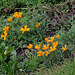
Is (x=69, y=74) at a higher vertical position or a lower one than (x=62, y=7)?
lower

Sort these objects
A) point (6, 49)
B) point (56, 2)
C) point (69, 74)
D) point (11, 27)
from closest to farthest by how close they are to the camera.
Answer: point (69, 74) → point (6, 49) → point (11, 27) → point (56, 2)

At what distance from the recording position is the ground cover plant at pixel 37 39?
9.66 ft

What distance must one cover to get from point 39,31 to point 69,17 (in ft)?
2.86

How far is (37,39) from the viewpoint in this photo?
11.8 ft

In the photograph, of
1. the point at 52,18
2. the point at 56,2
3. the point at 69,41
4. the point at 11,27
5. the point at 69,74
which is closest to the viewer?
the point at 69,74

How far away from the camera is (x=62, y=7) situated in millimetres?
4168

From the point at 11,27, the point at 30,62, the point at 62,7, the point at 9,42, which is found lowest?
the point at 30,62

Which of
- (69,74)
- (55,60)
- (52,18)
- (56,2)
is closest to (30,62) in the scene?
(55,60)

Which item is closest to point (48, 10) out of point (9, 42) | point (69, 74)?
point (9, 42)

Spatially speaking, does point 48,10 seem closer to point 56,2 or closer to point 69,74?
point 56,2

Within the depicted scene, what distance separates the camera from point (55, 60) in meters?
3.02

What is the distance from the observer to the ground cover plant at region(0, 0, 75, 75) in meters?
2.94

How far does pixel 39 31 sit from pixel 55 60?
0.85m

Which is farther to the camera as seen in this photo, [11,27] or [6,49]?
[11,27]
